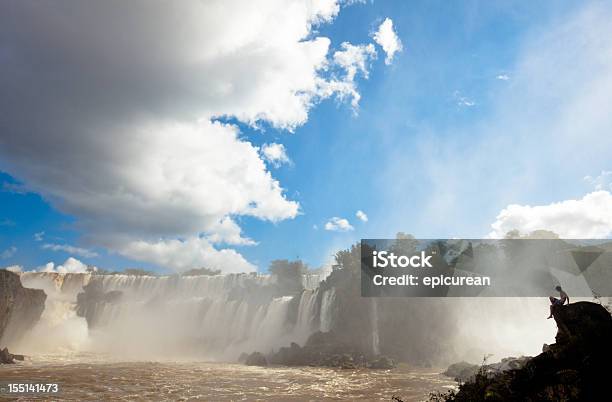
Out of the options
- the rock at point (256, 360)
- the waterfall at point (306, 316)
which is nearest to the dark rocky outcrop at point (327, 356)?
the rock at point (256, 360)

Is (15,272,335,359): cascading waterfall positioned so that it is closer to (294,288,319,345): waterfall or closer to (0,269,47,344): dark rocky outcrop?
(294,288,319,345): waterfall

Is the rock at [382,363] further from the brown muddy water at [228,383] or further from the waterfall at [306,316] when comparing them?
the waterfall at [306,316]

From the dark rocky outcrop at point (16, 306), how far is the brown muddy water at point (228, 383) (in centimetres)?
832

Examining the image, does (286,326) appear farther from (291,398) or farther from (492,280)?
(291,398)

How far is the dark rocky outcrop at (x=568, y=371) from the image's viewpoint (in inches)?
296

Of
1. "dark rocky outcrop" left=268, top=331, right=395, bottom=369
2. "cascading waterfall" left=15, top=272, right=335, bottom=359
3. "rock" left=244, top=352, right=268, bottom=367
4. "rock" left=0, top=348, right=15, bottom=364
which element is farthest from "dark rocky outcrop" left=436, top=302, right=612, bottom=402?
"rock" left=0, top=348, right=15, bottom=364

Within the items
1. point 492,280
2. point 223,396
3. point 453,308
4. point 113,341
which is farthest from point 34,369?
point 492,280

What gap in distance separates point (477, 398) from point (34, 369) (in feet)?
143

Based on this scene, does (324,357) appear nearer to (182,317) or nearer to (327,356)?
(327,356)

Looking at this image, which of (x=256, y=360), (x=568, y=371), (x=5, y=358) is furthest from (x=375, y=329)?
(x=568, y=371)

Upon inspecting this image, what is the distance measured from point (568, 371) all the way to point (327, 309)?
50.4 metres

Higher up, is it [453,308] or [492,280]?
[492,280]

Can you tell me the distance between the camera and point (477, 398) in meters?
8.46

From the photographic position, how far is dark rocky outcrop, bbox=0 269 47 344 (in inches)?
1789
